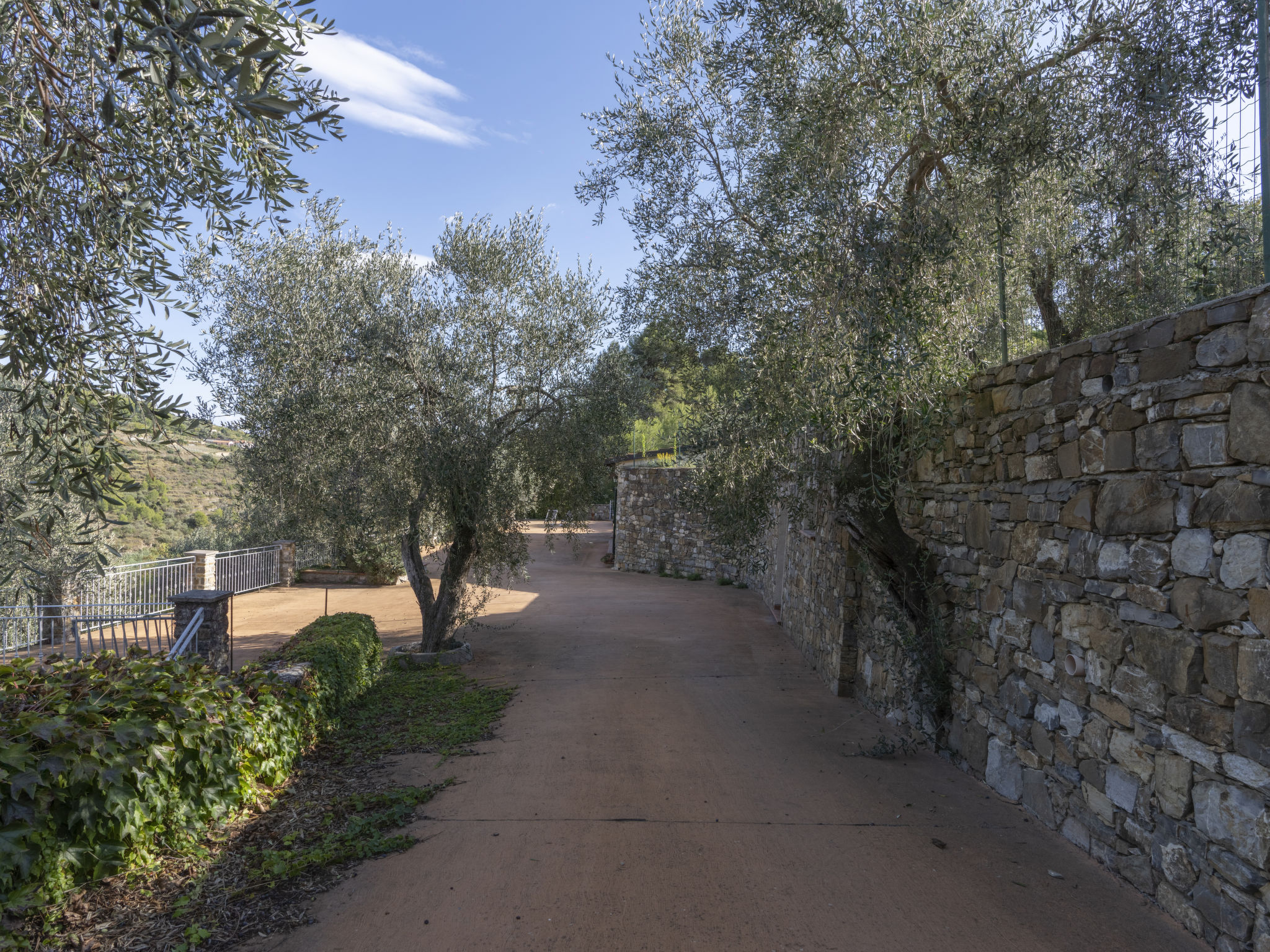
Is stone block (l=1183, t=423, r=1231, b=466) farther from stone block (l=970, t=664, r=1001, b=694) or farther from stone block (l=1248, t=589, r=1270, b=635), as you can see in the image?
stone block (l=970, t=664, r=1001, b=694)

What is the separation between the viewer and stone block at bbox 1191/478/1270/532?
9.84 ft

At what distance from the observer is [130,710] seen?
4.04 m

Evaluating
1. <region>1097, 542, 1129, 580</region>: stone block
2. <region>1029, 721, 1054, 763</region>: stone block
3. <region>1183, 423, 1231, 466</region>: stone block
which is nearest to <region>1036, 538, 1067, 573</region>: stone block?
<region>1097, 542, 1129, 580</region>: stone block

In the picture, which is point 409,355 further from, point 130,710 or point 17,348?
point 130,710

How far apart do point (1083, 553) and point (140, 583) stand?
594 inches

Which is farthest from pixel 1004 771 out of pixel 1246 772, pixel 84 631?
pixel 84 631

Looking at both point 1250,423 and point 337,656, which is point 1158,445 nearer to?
point 1250,423

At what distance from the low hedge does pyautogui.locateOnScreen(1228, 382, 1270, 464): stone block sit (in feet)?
17.2

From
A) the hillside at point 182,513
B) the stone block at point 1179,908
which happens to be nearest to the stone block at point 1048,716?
the stone block at point 1179,908

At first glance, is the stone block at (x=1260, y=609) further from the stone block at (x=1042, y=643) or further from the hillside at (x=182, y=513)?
the hillside at (x=182, y=513)

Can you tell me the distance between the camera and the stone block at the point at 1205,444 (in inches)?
126

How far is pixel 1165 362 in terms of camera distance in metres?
3.55

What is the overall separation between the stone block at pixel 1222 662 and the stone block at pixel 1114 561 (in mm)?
586

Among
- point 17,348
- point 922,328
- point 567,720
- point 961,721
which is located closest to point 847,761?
point 961,721
